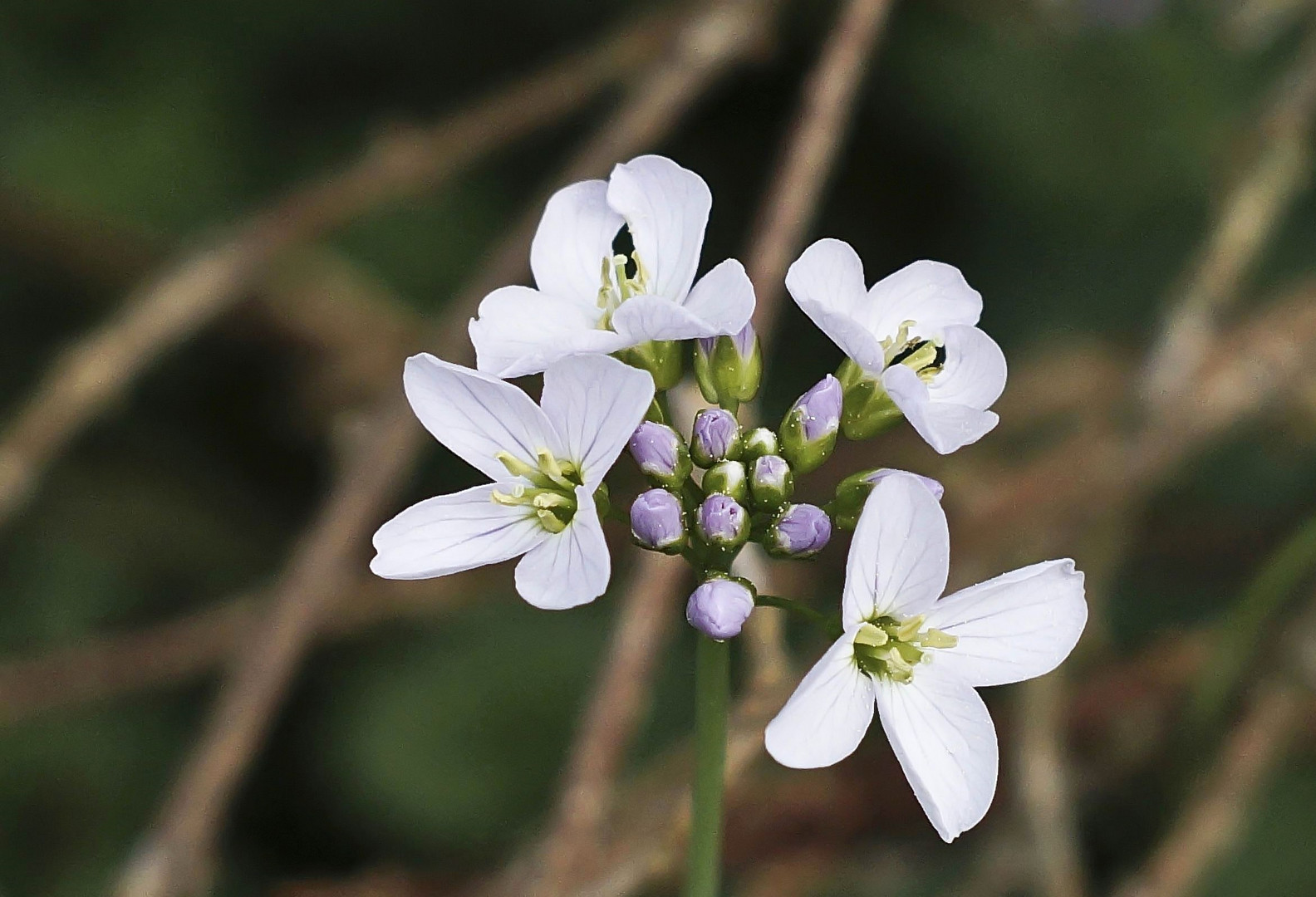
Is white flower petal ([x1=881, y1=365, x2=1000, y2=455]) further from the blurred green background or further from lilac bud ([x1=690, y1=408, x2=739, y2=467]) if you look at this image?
the blurred green background

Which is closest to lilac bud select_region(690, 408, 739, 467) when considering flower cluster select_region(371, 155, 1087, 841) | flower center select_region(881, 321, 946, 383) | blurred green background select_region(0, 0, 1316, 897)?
flower cluster select_region(371, 155, 1087, 841)

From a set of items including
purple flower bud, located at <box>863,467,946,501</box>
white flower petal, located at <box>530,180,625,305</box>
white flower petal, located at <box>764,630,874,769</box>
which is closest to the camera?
white flower petal, located at <box>764,630,874,769</box>

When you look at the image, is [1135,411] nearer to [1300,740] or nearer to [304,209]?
[1300,740]

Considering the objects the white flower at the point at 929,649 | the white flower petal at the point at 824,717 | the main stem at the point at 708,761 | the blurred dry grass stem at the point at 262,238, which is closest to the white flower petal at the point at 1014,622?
the white flower at the point at 929,649

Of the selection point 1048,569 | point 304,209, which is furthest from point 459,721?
point 1048,569

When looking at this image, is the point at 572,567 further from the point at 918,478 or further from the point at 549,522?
the point at 918,478


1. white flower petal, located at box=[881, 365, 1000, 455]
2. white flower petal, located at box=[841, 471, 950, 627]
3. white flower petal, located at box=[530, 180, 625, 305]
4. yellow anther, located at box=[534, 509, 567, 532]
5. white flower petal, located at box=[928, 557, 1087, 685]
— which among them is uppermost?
white flower petal, located at box=[530, 180, 625, 305]

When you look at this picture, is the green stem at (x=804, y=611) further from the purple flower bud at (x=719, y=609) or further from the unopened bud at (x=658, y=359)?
the unopened bud at (x=658, y=359)

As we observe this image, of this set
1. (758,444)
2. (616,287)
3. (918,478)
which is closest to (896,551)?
(918,478)
